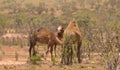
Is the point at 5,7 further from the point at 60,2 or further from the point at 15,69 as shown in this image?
the point at 15,69

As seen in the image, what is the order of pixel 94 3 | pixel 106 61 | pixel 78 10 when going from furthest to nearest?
1. pixel 94 3
2. pixel 78 10
3. pixel 106 61

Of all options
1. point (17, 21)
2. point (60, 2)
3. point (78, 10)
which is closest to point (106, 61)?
point (17, 21)

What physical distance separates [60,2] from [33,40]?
5691 cm

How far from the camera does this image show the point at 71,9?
65812 mm

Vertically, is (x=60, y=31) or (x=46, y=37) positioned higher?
(x=60, y=31)

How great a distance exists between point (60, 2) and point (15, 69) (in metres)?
60.3

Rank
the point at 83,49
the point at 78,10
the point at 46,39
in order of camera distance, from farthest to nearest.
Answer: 1. the point at 78,10
2. the point at 83,49
3. the point at 46,39

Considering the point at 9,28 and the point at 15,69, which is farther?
the point at 9,28

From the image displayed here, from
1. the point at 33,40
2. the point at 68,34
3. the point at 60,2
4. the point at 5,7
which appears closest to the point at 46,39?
the point at 33,40

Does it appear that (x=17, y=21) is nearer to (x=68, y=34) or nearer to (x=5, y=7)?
(x=5, y=7)

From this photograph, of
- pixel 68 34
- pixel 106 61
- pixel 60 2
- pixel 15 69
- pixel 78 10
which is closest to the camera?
pixel 106 61

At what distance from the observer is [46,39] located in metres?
18.3

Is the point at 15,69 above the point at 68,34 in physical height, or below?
below

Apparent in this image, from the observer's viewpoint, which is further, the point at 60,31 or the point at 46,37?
the point at 46,37
